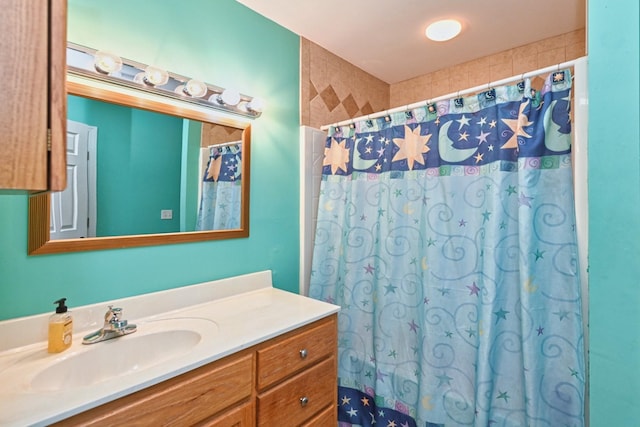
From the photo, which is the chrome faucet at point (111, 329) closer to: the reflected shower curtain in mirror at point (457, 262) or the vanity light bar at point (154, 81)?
the vanity light bar at point (154, 81)

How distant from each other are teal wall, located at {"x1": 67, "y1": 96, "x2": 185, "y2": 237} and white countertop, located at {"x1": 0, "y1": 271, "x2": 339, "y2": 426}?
332 millimetres

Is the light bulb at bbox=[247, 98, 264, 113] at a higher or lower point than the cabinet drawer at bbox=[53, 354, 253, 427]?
higher

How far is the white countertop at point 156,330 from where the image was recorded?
738mm

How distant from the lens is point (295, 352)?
1203 mm

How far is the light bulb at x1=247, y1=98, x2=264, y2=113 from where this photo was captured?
5.25 ft

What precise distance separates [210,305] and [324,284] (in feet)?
2.42

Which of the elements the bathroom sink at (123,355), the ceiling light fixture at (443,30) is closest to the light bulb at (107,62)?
the bathroom sink at (123,355)

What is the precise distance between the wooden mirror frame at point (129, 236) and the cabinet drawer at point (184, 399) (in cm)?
61

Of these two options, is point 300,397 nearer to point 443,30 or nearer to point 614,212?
point 614,212

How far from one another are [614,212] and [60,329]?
1.62 meters

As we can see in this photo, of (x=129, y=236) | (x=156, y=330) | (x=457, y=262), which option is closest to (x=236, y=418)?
(x=156, y=330)

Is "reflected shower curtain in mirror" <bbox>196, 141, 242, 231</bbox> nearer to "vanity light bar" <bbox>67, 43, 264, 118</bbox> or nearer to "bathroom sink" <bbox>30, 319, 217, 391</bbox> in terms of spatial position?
"vanity light bar" <bbox>67, 43, 264, 118</bbox>

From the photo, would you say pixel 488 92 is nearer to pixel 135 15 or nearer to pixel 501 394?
pixel 501 394

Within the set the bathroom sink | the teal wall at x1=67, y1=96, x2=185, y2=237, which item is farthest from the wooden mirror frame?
the bathroom sink
